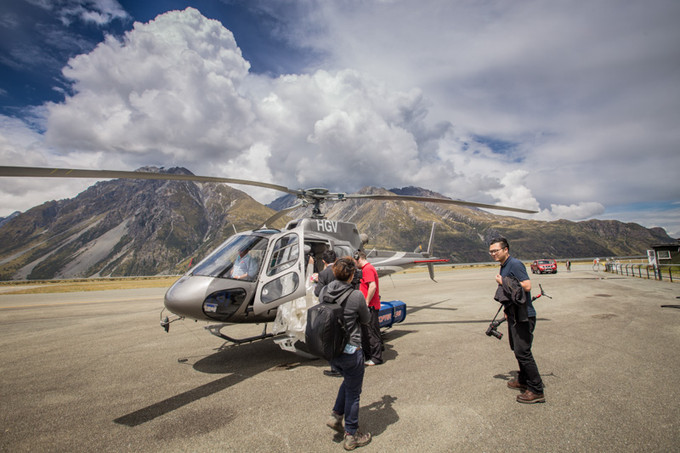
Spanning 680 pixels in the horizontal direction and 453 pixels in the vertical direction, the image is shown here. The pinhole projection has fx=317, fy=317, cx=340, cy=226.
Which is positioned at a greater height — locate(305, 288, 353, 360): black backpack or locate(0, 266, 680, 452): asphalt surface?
locate(305, 288, 353, 360): black backpack

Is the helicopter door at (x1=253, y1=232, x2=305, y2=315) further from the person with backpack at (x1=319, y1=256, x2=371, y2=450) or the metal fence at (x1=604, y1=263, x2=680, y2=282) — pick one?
the metal fence at (x1=604, y1=263, x2=680, y2=282)

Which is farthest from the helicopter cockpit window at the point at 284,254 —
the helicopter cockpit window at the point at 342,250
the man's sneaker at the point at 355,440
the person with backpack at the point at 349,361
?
the man's sneaker at the point at 355,440

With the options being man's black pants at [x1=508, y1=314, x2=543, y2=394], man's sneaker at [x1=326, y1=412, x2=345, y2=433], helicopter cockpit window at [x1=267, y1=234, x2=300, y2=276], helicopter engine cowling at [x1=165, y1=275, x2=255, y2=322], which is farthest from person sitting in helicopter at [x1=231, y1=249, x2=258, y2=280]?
man's black pants at [x1=508, y1=314, x2=543, y2=394]

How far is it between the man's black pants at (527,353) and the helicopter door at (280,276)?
13.6 ft

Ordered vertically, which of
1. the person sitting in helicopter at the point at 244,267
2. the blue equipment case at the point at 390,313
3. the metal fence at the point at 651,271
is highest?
the person sitting in helicopter at the point at 244,267

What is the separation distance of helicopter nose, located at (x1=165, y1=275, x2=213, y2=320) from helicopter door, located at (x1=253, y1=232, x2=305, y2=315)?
1036 millimetres

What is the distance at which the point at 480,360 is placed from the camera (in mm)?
6219

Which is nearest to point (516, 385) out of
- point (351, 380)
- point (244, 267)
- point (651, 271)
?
point (351, 380)

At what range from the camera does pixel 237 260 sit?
6.87 meters

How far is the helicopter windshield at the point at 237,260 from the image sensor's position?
Answer: 21.8 feet

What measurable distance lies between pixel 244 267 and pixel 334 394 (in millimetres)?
3270

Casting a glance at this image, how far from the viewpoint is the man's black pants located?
4430 mm

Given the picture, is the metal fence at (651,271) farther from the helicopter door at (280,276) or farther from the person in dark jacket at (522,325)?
the helicopter door at (280,276)

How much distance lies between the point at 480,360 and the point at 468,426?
106 inches
